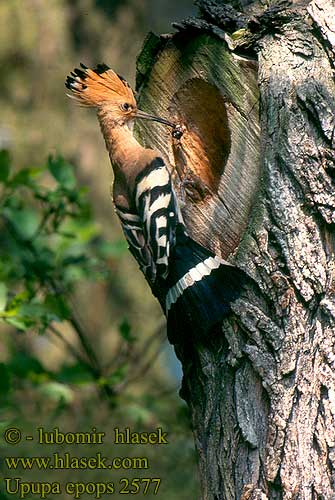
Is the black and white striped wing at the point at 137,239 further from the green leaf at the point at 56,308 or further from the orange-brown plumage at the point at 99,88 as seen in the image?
the orange-brown plumage at the point at 99,88

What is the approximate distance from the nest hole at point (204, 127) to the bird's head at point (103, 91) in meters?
0.46

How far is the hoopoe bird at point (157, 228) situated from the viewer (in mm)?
2812

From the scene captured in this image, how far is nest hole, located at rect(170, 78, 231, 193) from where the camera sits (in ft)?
9.96

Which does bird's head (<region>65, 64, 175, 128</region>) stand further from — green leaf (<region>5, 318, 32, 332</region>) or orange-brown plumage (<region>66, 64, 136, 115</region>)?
green leaf (<region>5, 318, 32, 332</region>)

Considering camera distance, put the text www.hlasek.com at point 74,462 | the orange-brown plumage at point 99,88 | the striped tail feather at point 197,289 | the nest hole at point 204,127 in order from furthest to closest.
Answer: the text www.hlasek.com at point 74,462
the orange-brown plumage at point 99,88
the nest hole at point 204,127
the striped tail feather at point 197,289

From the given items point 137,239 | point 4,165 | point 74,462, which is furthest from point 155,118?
point 74,462

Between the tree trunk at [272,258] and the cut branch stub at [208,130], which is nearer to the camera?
the tree trunk at [272,258]

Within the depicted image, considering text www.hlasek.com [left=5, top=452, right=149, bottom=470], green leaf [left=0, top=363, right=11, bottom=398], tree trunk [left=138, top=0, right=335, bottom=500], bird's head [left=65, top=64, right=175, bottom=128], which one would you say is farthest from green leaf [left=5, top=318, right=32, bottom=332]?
text www.hlasek.com [left=5, top=452, right=149, bottom=470]

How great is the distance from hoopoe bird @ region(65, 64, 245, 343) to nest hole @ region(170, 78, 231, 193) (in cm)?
8

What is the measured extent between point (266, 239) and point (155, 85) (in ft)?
2.48

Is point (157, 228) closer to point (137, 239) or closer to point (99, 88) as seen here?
point (137, 239)

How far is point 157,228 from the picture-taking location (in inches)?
123

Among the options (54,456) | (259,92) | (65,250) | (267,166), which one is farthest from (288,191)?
(54,456)

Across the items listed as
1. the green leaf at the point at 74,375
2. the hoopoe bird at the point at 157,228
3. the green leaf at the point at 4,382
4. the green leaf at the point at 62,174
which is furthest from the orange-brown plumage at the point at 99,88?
the green leaf at the point at 4,382
